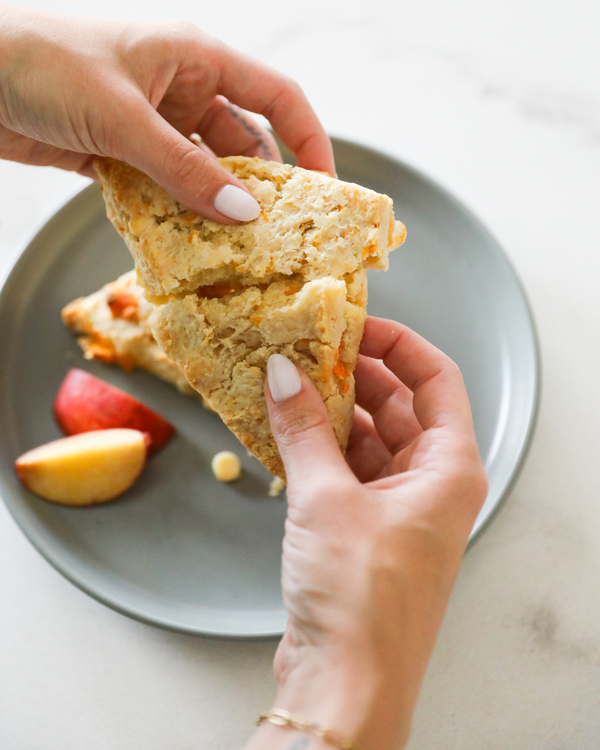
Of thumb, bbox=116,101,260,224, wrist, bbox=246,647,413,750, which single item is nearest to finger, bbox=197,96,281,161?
thumb, bbox=116,101,260,224

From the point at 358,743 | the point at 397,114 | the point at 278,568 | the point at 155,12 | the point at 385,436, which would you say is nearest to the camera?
the point at 358,743

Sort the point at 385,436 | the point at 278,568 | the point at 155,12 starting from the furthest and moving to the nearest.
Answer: the point at 155,12 < the point at 278,568 < the point at 385,436

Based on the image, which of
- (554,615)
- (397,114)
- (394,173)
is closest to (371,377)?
(394,173)

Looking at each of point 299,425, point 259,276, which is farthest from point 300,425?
point 259,276

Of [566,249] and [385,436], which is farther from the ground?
[566,249]

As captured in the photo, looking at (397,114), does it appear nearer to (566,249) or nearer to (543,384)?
(566,249)

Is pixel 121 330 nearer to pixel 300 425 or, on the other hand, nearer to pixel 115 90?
pixel 115 90

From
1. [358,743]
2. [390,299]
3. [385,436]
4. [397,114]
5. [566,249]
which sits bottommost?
[358,743]

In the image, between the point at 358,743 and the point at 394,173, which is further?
the point at 394,173
